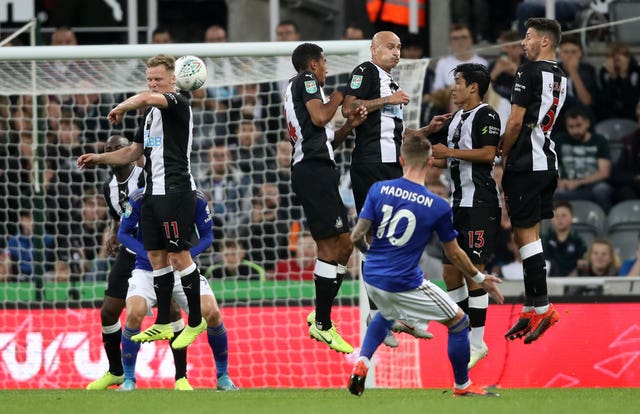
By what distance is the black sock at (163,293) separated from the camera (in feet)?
35.6

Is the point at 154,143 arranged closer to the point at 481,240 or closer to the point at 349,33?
the point at 481,240

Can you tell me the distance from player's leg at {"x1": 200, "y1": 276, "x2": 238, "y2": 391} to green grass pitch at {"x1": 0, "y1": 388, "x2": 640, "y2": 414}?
52 cm

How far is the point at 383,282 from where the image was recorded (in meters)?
Result: 9.34

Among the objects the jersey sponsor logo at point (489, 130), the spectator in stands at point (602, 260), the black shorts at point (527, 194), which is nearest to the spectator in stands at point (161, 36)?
the spectator in stands at point (602, 260)

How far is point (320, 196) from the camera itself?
10570mm

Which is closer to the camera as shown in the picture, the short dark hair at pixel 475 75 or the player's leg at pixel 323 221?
the player's leg at pixel 323 221

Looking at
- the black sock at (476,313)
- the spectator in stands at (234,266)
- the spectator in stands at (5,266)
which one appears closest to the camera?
the black sock at (476,313)

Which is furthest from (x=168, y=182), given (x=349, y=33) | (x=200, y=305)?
(x=349, y=33)

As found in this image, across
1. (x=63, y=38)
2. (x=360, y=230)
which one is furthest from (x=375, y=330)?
(x=63, y=38)

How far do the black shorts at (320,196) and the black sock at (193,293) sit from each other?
3.41ft

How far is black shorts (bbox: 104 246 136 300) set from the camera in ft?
40.2

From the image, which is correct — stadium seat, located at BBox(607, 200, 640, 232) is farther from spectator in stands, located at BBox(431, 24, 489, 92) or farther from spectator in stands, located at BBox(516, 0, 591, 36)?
spectator in stands, located at BBox(516, 0, 591, 36)

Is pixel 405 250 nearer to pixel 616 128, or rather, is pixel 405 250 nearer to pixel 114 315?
pixel 114 315

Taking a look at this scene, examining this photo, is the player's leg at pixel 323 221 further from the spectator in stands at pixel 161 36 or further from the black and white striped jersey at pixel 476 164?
the spectator in stands at pixel 161 36
